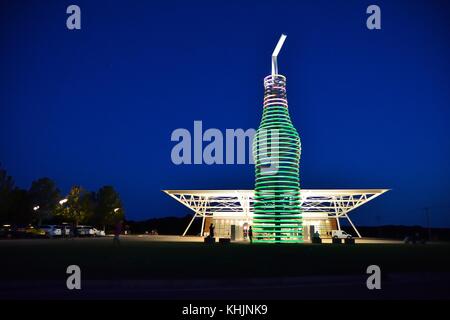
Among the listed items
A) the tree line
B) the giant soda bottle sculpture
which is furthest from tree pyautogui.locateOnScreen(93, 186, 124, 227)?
the giant soda bottle sculpture

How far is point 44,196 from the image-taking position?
266ft

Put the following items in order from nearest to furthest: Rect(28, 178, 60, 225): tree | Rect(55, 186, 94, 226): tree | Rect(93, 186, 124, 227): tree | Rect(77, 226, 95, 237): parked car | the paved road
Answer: the paved road → Rect(77, 226, 95, 237): parked car → Rect(28, 178, 60, 225): tree → Rect(55, 186, 94, 226): tree → Rect(93, 186, 124, 227): tree

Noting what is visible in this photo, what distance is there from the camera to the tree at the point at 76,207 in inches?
3228

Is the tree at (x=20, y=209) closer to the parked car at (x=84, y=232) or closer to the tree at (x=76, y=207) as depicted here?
the tree at (x=76, y=207)

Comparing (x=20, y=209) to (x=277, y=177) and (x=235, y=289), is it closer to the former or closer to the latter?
(x=277, y=177)

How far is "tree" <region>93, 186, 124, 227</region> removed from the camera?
90.4 m

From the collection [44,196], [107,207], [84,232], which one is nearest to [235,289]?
[84,232]

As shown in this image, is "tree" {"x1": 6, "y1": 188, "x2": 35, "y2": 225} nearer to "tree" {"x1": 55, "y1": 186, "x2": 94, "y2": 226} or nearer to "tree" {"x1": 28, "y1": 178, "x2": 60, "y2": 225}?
"tree" {"x1": 28, "y1": 178, "x2": 60, "y2": 225}

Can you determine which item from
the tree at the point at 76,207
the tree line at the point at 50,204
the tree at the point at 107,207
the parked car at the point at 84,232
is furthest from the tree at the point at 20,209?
the parked car at the point at 84,232

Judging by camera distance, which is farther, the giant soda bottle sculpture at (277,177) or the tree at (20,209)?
the tree at (20,209)

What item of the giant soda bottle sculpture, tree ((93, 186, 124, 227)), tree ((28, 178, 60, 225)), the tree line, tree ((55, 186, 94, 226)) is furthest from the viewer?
tree ((93, 186, 124, 227))
